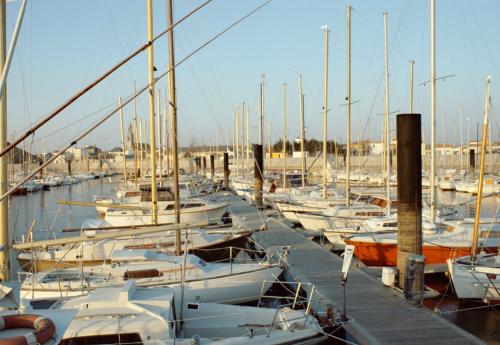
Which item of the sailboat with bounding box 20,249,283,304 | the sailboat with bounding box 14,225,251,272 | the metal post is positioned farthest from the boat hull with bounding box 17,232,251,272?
the metal post

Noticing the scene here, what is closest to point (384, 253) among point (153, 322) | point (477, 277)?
point (477, 277)

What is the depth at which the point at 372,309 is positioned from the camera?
41.4 feet

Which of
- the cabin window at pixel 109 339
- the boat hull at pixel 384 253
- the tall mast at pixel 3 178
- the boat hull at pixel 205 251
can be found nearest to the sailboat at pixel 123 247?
the boat hull at pixel 205 251

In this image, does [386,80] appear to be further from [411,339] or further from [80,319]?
[80,319]

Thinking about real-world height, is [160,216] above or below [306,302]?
above

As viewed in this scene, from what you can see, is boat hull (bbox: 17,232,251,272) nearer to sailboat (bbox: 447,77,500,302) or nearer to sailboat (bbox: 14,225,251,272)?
sailboat (bbox: 14,225,251,272)

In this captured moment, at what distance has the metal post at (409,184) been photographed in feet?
45.2

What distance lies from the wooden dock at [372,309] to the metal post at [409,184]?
131 cm

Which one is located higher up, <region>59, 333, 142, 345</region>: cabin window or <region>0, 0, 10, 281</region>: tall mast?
<region>0, 0, 10, 281</region>: tall mast

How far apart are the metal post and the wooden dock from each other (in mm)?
1312

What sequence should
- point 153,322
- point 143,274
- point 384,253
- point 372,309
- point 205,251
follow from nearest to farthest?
1. point 153,322
2. point 372,309
3. point 143,274
4. point 205,251
5. point 384,253

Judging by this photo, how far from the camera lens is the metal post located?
13.8 metres

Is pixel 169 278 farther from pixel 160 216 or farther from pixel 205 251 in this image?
pixel 160 216

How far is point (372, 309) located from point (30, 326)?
25.7ft
